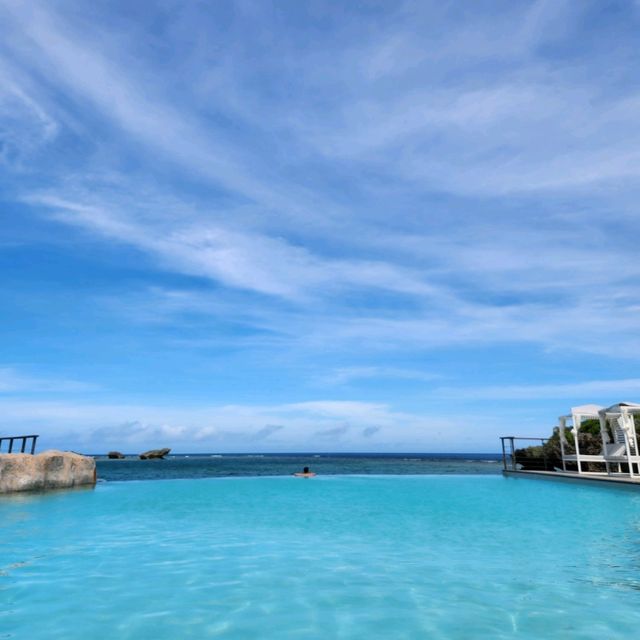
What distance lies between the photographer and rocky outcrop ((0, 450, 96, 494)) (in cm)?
2189

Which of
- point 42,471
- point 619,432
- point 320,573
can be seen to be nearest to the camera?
point 320,573

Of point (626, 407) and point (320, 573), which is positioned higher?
point (626, 407)

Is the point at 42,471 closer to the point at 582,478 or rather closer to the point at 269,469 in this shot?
the point at 582,478

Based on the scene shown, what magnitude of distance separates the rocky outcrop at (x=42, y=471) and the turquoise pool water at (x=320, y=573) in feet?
14.9

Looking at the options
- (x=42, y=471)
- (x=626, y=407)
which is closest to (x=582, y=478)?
(x=626, y=407)

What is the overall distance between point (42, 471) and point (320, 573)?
19015mm

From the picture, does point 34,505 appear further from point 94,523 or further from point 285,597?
point 285,597

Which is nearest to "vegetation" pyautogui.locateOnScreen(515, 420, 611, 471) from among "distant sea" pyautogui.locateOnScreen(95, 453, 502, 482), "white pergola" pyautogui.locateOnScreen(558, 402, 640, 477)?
"white pergola" pyautogui.locateOnScreen(558, 402, 640, 477)

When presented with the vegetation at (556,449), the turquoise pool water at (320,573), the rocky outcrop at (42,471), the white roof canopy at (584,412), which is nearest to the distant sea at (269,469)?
the vegetation at (556,449)

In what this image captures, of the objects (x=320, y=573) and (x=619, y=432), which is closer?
(x=320, y=573)

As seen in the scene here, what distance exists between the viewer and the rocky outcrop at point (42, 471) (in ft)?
71.8

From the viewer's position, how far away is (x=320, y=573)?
353 inches

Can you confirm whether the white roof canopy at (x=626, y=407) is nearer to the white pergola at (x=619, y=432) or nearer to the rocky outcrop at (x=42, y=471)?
the white pergola at (x=619, y=432)

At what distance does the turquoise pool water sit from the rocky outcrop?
14.9 feet
